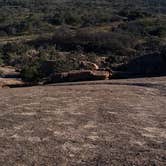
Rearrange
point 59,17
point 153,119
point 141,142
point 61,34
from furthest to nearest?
point 59,17 < point 61,34 < point 153,119 < point 141,142

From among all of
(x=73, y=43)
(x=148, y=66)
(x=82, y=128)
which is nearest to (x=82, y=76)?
(x=148, y=66)

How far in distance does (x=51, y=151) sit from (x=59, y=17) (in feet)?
Result: 167

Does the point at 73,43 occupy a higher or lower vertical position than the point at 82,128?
lower

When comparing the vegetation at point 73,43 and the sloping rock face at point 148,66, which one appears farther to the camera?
the vegetation at point 73,43

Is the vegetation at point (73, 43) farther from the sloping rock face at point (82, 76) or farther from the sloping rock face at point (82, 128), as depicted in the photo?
the sloping rock face at point (82, 128)

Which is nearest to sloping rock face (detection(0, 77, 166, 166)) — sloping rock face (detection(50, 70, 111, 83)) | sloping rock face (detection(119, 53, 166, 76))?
sloping rock face (detection(50, 70, 111, 83))

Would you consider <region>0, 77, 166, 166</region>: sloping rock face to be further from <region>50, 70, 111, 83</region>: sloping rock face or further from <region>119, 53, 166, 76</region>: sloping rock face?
<region>119, 53, 166, 76</region>: sloping rock face

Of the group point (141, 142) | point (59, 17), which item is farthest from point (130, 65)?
point (59, 17)

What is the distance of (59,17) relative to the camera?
57750 mm

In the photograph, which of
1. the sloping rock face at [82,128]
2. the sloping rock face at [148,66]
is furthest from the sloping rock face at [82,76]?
the sloping rock face at [82,128]

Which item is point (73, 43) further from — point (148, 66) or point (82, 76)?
point (82, 76)

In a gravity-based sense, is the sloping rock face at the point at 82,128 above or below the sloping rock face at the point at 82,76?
above

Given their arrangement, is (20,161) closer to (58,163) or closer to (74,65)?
(58,163)

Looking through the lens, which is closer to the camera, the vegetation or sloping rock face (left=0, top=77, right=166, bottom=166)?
sloping rock face (left=0, top=77, right=166, bottom=166)
